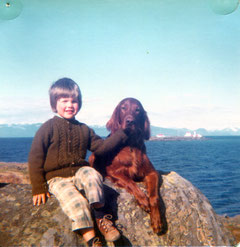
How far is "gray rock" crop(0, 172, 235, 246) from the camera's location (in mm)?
1896

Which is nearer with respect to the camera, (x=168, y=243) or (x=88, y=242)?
(x=88, y=242)

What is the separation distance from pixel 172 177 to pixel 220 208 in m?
12.4

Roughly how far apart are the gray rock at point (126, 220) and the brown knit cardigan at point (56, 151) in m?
0.28

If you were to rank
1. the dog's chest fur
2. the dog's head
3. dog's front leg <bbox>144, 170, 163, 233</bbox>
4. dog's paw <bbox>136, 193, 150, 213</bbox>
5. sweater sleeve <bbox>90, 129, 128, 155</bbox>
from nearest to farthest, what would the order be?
dog's front leg <bbox>144, 170, 163, 233</bbox> → dog's paw <bbox>136, 193, 150, 213</bbox> → sweater sleeve <bbox>90, 129, 128, 155</bbox> → the dog's chest fur → the dog's head

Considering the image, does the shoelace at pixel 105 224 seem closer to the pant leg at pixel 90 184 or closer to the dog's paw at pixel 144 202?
the pant leg at pixel 90 184

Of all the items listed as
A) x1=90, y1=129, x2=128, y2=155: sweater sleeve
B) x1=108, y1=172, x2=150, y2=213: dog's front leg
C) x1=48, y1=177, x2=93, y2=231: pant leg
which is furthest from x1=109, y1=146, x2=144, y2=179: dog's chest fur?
x1=48, y1=177, x2=93, y2=231: pant leg

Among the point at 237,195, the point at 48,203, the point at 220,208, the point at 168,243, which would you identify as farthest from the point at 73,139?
the point at 237,195

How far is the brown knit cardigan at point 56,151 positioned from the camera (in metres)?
2.20

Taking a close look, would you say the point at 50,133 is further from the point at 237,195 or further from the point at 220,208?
the point at 237,195

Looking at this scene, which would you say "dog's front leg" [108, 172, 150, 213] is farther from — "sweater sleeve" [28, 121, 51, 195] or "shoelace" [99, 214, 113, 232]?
"sweater sleeve" [28, 121, 51, 195]

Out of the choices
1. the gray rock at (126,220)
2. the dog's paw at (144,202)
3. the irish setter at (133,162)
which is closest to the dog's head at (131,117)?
the irish setter at (133,162)

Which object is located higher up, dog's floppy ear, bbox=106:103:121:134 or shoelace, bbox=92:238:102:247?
dog's floppy ear, bbox=106:103:121:134

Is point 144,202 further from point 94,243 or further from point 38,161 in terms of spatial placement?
point 38,161

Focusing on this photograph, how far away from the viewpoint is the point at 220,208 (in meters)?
13.0
